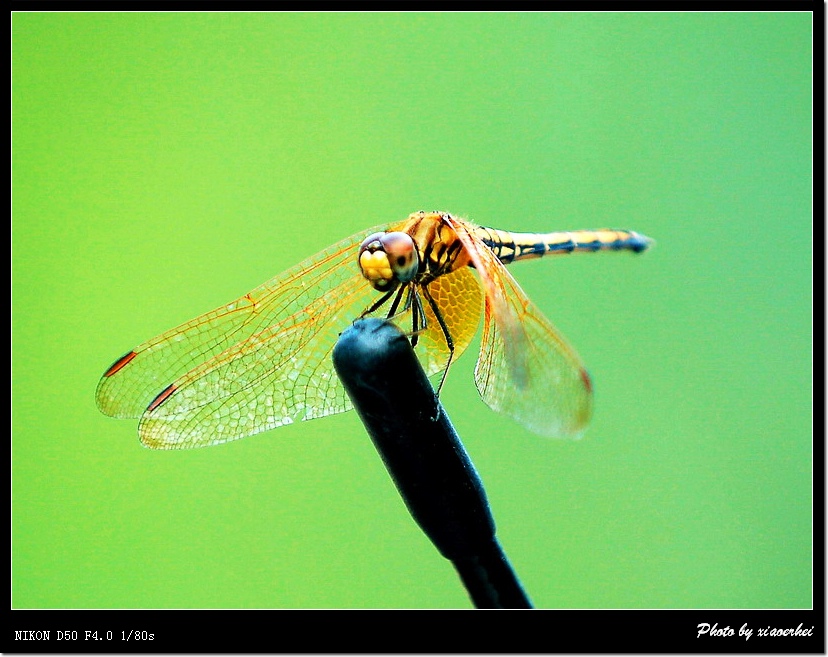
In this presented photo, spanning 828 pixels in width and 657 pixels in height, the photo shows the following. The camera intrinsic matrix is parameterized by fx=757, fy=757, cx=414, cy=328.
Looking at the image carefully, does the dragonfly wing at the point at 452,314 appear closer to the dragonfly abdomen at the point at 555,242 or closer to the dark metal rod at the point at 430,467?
the dragonfly abdomen at the point at 555,242

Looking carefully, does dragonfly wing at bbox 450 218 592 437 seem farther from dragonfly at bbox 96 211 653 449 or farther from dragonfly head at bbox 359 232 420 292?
dragonfly head at bbox 359 232 420 292

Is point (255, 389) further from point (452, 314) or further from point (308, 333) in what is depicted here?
point (452, 314)

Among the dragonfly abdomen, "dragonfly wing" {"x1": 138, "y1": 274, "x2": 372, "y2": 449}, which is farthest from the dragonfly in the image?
the dragonfly abdomen

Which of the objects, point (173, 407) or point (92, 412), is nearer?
point (173, 407)

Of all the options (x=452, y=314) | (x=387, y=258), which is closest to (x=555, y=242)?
(x=452, y=314)
